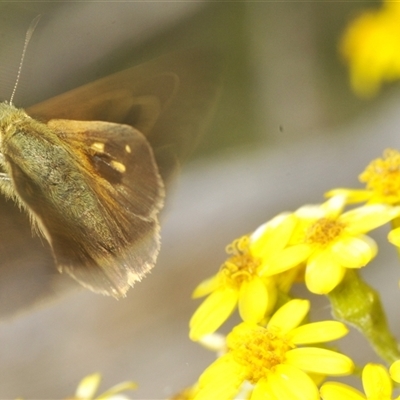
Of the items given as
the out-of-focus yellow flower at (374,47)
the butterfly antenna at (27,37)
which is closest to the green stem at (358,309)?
the butterfly antenna at (27,37)

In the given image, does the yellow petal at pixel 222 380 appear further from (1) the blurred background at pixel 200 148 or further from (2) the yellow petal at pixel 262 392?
(1) the blurred background at pixel 200 148

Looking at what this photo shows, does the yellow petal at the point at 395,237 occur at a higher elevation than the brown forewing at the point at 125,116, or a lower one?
lower

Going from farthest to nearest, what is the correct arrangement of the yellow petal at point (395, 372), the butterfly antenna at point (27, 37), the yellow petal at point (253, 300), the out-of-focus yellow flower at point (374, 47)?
the out-of-focus yellow flower at point (374, 47) → the butterfly antenna at point (27, 37) → the yellow petal at point (253, 300) → the yellow petal at point (395, 372)

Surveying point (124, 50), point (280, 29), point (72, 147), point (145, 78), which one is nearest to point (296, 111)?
point (280, 29)

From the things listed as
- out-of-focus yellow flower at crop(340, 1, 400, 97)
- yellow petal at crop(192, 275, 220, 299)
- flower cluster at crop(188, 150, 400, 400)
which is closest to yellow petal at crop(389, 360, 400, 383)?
flower cluster at crop(188, 150, 400, 400)

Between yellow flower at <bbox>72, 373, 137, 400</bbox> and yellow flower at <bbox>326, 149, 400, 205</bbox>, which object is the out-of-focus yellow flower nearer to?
yellow flower at <bbox>326, 149, 400, 205</bbox>

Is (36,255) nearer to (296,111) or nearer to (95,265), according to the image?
(95,265)

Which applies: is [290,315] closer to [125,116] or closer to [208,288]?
[208,288]
